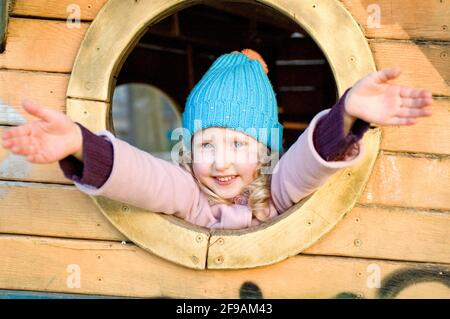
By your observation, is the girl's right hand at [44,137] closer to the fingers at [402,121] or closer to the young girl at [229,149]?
the young girl at [229,149]

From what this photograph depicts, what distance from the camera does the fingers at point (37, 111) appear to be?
1281 millimetres

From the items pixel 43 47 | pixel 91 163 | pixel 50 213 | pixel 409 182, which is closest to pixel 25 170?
pixel 50 213

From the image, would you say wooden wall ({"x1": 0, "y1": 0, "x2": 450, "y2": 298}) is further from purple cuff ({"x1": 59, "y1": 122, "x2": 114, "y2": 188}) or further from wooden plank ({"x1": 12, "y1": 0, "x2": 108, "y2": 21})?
purple cuff ({"x1": 59, "y1": 122, "x2": 114, "y2": 188})

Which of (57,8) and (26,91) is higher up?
(57,8)

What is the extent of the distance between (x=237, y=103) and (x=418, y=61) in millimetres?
520

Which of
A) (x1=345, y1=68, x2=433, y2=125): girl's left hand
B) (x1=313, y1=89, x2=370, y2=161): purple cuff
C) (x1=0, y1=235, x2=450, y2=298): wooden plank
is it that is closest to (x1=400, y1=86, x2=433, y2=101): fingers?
(x1=345, y1=68, x2=433, y2=125): girl's left hand

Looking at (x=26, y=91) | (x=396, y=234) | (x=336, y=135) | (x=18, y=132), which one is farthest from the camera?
(x=26, y=91)

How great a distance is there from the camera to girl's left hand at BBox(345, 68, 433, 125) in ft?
4.32

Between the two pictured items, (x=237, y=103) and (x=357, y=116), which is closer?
(x=357, y=116)

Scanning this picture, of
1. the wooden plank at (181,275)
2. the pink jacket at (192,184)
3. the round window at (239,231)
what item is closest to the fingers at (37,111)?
the pink jacket at (192,184)

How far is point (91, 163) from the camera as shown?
4.70 ft

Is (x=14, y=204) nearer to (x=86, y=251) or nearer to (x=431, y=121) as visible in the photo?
(x=86, y=251)

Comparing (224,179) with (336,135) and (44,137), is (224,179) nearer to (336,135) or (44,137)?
(336,135)

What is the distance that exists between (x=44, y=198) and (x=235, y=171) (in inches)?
21.8
